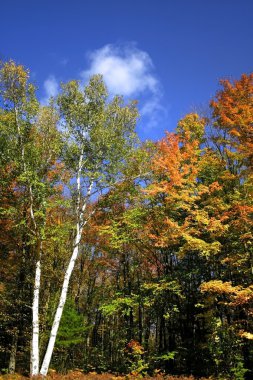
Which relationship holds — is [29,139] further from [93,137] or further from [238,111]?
[238,111]

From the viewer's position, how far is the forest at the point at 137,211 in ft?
51.3

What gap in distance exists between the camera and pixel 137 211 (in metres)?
19.3

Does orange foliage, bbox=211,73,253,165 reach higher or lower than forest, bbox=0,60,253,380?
higher

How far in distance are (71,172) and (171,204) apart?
6.08 metres

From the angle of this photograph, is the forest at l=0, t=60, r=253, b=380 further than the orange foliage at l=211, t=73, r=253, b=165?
No

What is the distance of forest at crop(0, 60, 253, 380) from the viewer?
15.6 metres

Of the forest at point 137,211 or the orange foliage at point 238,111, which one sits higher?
the orange foliage at point 238,111

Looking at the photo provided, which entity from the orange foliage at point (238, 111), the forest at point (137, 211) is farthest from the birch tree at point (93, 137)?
the orange foliage at point (238, 111)

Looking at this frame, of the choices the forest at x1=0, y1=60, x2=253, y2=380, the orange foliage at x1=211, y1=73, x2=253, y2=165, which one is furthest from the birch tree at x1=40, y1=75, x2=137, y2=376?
the orange foliage at x1=211, y1=73, x2=253, y2=165

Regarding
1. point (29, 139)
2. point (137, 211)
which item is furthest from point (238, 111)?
point (29, 139)

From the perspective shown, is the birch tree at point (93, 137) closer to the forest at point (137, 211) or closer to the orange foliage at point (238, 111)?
the forest at point (137, 211)

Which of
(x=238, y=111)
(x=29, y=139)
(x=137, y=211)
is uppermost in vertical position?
(x=238, y=111)

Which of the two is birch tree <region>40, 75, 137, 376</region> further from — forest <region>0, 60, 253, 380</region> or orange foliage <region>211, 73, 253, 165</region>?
orange foliage <region>211, 73, 253, 165</region>

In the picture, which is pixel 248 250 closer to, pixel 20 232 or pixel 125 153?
pixel 125 153
